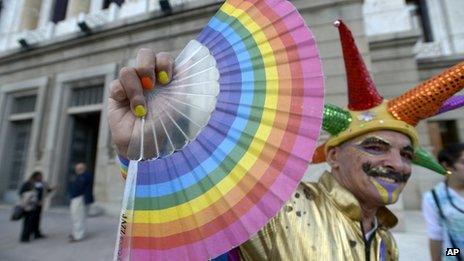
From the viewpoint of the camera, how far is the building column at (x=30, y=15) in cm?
1253

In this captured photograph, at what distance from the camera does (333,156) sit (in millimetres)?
1493

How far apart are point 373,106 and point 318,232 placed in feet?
2.26

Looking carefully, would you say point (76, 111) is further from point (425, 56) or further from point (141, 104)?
point (425, 56)

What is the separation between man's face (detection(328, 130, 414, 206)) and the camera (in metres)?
1.27

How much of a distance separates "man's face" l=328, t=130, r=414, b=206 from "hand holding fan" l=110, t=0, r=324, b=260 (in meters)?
0.62

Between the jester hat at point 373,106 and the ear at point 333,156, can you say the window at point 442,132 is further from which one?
the ear at point 333,156

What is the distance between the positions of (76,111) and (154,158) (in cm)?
1039

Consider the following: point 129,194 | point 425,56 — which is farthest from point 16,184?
point 425,56

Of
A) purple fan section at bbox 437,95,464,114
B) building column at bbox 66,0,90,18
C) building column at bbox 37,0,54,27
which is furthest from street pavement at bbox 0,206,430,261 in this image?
building column at bbox 37,0,54,27

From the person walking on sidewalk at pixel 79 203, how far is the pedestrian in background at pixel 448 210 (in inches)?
221

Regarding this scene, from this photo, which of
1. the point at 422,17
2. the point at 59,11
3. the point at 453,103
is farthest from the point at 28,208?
the point at 422,17

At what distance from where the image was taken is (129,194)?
79 cm

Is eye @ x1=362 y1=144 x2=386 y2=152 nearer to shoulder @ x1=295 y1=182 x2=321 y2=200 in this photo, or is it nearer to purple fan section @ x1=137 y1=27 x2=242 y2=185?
shoulder @ x1=295 y1=182 x2=321 y2=200

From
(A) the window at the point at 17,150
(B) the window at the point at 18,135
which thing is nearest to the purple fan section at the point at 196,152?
(B) the window at the point at 18,135
